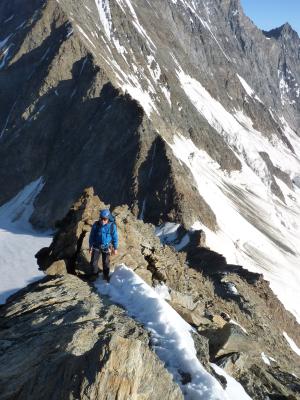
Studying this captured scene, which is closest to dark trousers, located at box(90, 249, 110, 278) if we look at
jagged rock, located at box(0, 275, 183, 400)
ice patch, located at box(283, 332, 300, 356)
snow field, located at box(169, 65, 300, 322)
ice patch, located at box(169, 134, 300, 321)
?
jagged rock, located at box(0, 275, 183, 400)

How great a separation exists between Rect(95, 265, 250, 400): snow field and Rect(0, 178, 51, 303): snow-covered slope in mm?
7416

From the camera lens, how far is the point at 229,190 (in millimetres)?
100375

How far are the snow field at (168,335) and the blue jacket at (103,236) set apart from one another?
2.65 feet

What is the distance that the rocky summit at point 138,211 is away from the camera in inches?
396

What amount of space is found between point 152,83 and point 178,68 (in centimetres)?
3948

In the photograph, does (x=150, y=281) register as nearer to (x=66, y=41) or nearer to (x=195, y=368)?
(x=195, y=368)

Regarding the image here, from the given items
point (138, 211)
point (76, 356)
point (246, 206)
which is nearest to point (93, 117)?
point (138, 211)

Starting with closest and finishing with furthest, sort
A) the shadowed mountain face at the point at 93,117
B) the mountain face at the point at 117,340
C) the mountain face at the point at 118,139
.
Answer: the mountain face at the point at 117,340 → the shadowed mountain face at the point at 93,117 → the mountain face at the point at 118,139

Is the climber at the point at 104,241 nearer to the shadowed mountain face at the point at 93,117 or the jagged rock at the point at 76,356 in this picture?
the jagged rock at the point at 76,356

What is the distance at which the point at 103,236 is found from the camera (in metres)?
15.4

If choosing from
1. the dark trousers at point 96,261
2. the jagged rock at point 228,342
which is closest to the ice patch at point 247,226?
the dark trousers at point 96,261

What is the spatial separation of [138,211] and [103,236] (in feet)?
145

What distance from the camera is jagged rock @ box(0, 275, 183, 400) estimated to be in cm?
802

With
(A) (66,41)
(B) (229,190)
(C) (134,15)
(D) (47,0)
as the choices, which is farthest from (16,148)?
(C) (134,15)
